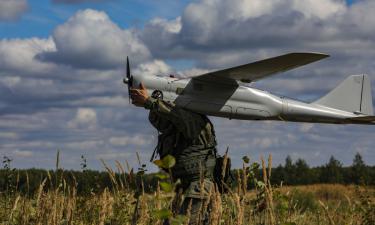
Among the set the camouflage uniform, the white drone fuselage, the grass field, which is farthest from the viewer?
the white drone fuselage

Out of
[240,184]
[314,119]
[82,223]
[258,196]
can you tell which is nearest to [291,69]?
[314,119]

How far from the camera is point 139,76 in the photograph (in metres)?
8.48

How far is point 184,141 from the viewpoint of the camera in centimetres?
609

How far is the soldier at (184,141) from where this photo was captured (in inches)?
233

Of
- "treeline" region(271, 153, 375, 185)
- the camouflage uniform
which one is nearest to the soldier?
the camouflage uniform

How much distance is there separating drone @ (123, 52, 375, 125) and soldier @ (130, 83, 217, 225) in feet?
3.42

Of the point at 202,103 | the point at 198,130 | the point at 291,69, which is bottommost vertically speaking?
the point at 198,130

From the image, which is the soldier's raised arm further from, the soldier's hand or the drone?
the drone

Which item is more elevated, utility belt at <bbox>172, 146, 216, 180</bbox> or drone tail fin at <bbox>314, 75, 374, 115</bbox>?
drone tail fin at <bbox>314, 75, 374, 115</bbox>

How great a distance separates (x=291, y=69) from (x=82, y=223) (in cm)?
495

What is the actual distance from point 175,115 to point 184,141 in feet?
1.08

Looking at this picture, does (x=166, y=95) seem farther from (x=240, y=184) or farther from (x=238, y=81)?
(x=240, y=184)

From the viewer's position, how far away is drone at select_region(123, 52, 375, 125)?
8.05m

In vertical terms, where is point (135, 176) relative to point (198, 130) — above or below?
below
